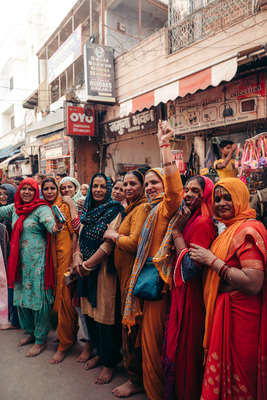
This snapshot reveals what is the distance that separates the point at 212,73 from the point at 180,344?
420cm

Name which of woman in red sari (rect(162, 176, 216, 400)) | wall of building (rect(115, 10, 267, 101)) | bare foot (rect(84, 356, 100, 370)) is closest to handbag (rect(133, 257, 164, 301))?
woman in red sari (rect(162, 176, 216, 400))

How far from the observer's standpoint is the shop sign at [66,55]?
9607mm

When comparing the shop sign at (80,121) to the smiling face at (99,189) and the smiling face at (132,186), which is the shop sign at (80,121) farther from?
the smiling face at (132,186)

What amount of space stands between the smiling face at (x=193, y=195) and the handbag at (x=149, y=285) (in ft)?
1.69

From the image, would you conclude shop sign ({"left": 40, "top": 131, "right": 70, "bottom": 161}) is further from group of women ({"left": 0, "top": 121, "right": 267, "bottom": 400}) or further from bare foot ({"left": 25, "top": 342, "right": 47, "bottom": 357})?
bare foot ({"left": 25, "top": 342, "right": 47, "bottom": 357})

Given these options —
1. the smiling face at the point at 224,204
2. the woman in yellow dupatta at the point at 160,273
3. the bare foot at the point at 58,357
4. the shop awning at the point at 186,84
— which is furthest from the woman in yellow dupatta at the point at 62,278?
the shop awning at the point at 186,84

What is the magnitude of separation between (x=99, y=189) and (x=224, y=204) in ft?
4.05

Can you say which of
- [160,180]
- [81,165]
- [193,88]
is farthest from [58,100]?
[160,180]

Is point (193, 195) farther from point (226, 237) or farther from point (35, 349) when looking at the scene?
point (35, 349)

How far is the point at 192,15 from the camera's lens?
18.9 ft

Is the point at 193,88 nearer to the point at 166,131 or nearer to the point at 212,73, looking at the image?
the point at 212,73

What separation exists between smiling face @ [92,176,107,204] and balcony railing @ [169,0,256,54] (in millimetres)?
4316

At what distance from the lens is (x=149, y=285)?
6.40ft

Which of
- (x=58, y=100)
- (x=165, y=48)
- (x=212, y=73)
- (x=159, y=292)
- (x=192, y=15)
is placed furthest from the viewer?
(x=58, y=100)
